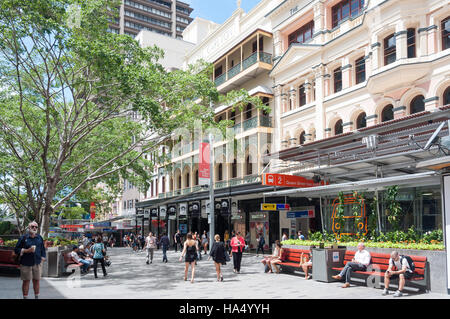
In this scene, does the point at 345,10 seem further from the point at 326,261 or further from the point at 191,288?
the point at 191,288

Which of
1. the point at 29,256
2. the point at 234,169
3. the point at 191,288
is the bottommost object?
the point at 191,288

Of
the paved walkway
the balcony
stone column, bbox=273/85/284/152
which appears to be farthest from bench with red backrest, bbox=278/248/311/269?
the balcony

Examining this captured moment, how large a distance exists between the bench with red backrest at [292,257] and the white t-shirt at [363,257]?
2.62 meters

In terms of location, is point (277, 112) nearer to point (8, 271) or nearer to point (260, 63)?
point (260, 63)

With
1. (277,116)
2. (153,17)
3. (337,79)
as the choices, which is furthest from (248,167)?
(153,17)

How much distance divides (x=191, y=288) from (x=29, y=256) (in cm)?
455

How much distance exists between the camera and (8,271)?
15.7 m

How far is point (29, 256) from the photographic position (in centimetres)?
982

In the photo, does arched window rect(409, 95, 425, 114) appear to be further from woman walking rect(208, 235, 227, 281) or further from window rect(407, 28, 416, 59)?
woman walking rect(208, 235, 227, 281)

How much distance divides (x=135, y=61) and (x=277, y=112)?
13196mm

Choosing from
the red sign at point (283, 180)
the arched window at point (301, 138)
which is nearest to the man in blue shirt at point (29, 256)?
the red sign at point (283, 180)

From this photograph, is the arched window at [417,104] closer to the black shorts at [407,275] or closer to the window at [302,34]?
the window at [302,34]

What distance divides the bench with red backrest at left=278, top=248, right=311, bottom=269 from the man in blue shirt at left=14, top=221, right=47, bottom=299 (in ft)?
27.8

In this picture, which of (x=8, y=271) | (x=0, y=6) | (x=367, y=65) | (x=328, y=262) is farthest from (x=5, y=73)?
(x=367, y=65)
